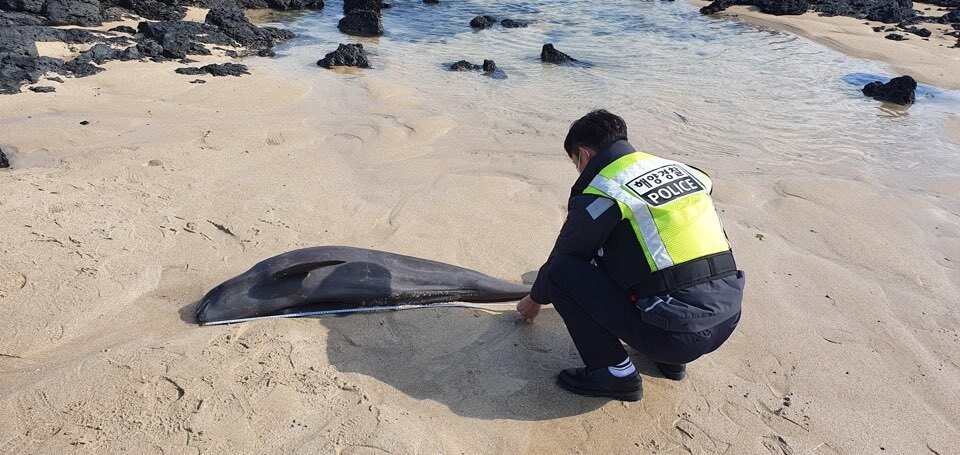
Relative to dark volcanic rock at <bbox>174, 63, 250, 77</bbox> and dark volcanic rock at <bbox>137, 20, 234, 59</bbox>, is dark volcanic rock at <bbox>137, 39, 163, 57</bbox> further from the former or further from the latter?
dark volcanic rock at <bbox>174, 63, 250, 77</bbox>

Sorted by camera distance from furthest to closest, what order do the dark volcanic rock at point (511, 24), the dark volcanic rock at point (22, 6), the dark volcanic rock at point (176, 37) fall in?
the dark volcanic rock at point (511, 24) → the dark volcanic rock at point (22, 6) → the dark volcanic rock at point (176, 37)

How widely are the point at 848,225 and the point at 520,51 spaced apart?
321 inches

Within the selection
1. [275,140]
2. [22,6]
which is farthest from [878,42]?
[22,6]

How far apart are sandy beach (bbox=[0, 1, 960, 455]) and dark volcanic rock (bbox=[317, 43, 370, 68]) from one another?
130 inches

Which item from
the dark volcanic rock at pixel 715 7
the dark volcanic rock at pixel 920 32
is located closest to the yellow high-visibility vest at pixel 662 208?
the dark volcanic rock at pixel 920 32

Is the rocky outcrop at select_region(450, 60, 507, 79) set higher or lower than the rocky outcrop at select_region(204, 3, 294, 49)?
lower

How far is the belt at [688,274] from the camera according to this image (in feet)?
9.41

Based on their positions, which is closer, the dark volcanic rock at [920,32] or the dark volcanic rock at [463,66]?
the dark volcanic rock at [463,66]

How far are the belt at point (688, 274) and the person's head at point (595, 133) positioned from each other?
668mm

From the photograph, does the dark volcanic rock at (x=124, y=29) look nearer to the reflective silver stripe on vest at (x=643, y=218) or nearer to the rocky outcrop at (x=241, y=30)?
the rocky outcrop at (x=241, y=30)

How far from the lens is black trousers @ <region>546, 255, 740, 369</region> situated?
3.01m

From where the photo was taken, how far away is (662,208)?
281cm

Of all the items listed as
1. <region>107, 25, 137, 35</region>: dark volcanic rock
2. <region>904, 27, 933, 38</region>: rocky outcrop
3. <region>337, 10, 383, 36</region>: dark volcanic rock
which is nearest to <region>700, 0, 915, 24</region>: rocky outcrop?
<region>904, 27, 933, 38</region>: rocky outcrop

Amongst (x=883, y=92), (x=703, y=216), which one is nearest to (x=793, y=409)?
(x=703, y=216)
